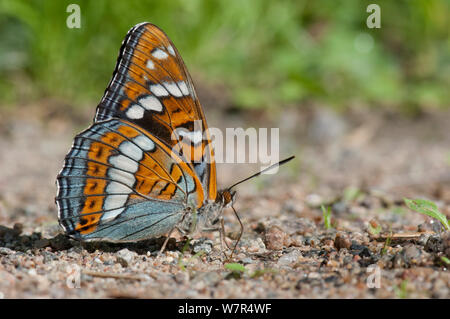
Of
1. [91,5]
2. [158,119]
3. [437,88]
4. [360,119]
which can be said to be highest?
[91,5]

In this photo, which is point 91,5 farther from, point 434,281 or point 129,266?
point 434,281

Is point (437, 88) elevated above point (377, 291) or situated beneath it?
elevated above

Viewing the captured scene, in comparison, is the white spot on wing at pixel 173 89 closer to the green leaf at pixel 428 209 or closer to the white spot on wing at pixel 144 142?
the white spot on wing at pixel 144 142

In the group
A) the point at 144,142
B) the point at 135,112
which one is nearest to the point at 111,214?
the point at 144,142

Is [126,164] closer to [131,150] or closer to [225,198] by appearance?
[131,150]

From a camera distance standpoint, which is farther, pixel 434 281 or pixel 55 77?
pixel 55 77

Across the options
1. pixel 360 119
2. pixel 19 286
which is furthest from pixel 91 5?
pixel 19 286
